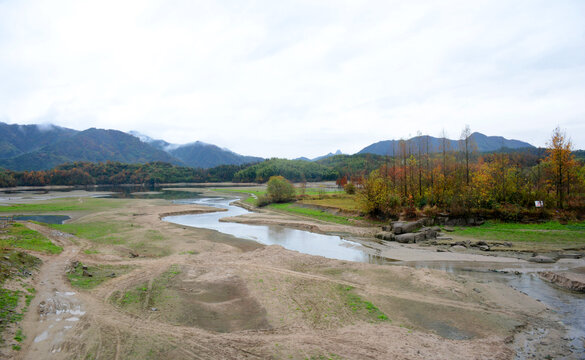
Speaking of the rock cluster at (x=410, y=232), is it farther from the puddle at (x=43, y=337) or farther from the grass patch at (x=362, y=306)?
the puddle at (x=43, y=337)

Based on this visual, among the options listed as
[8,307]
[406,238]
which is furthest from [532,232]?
[8,307]

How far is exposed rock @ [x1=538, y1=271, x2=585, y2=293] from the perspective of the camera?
15906 millimetres

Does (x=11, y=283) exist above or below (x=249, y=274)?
above

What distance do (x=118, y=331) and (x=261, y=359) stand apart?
596cm

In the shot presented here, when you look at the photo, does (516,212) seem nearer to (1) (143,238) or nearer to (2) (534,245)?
(2) (534,245)

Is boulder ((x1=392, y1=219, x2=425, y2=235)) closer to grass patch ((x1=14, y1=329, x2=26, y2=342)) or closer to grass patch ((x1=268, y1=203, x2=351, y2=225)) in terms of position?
grass patch ((x1=268, y1=203, x2=351, y2=225))

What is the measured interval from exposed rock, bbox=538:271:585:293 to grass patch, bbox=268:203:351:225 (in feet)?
81.2

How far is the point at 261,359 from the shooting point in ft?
30.5

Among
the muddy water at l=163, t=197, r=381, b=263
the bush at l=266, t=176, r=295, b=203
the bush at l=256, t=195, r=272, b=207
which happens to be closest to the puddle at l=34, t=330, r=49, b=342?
the muddy water at l=163, t=197, r=381, b=263

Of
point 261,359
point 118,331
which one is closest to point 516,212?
point 261,359

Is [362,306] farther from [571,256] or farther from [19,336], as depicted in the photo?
[571,256]

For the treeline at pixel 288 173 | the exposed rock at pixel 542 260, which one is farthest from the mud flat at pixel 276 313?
the treeline at pixel 288 173

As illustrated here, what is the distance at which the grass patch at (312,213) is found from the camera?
Result: 4358 centimetres

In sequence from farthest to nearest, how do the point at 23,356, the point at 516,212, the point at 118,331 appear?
the point at 516,212 < the point at 118,331 < the point at 23,356
